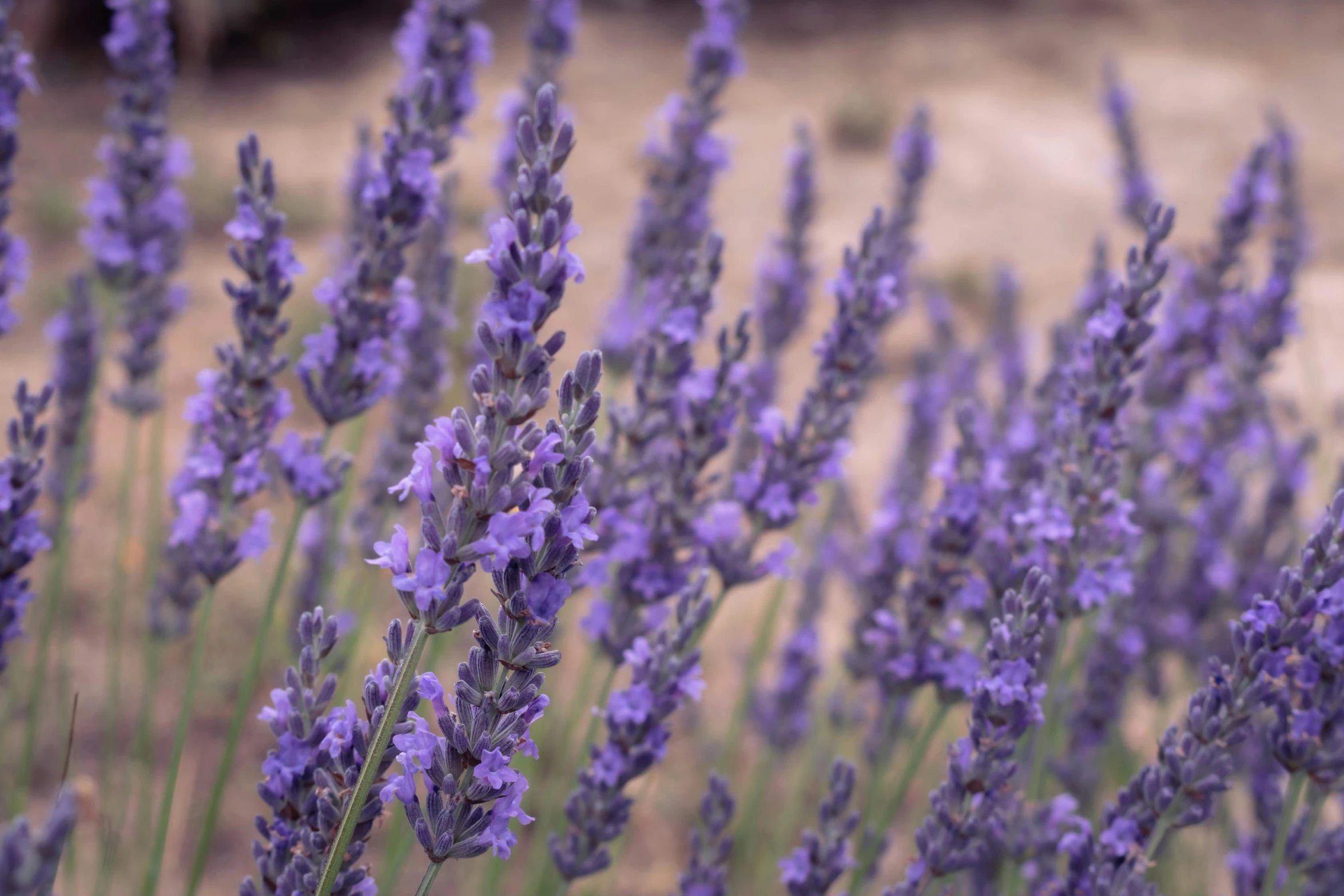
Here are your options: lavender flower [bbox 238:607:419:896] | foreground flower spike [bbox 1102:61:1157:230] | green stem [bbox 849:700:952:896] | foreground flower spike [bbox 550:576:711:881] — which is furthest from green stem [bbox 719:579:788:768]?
foreground flower spike [bbox 1102:61:1157:230]

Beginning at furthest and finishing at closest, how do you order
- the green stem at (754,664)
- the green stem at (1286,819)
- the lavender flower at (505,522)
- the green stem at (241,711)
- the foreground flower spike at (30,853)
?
the green stem at (754,664), the green stem at (241,711), the green stem at (1286,819), the lavender flower at (505,522), the foreground flower spike at (30,853)

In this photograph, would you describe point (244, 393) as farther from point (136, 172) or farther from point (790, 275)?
point (790, 275)

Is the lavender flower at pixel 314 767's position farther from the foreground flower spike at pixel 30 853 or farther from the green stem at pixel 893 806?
the green stem at pixel 893 806

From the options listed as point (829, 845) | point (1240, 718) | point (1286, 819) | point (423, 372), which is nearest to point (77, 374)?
point (423, 372)

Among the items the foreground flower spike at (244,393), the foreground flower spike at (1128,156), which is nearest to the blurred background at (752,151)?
the foreground flower spike at (1128,156)

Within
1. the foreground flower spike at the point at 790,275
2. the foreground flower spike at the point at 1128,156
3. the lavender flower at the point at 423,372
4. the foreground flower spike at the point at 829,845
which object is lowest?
the foreground flower spike at the point at 829,845

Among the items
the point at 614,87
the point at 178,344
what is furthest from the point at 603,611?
the point at 614,87
